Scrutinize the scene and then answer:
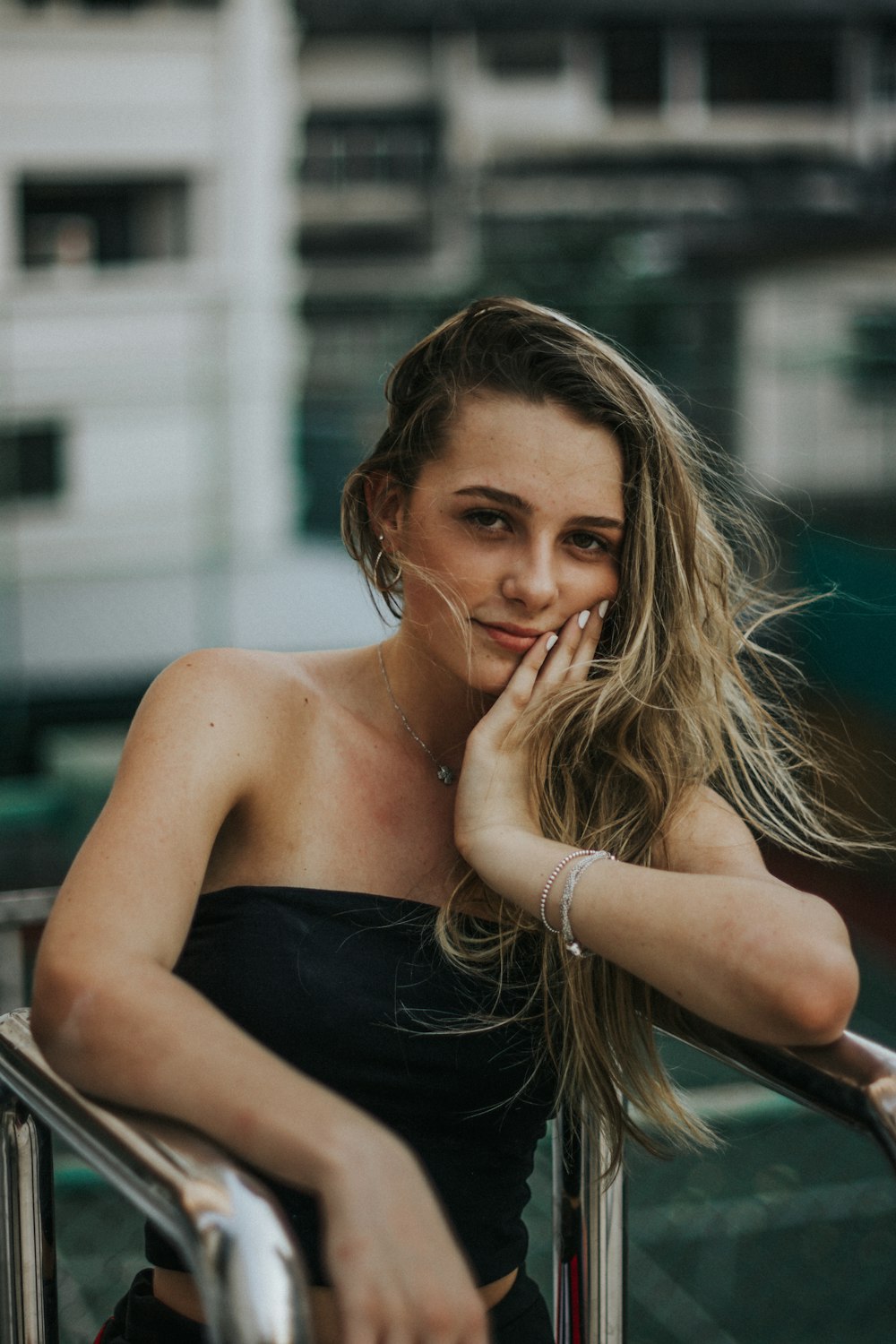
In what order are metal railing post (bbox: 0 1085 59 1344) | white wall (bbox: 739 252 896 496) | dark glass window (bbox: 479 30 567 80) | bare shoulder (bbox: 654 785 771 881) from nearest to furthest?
metal railing post (bbox: 0 1085 59 1344)
bare shoulder (bbox: 654 785 771 881)
white wall (bbox: 739 252 896 496)
dark glass window (bbox: 479 30 567 80)

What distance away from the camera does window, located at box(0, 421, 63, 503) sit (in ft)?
22.7

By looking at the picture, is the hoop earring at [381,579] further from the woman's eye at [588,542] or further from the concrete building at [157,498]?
the concrete building at [157,498]

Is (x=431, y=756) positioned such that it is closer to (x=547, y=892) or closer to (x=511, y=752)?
(x=511, y=752)

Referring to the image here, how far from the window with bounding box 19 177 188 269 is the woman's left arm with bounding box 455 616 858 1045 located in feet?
67.2

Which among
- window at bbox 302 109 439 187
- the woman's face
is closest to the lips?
the woman's face

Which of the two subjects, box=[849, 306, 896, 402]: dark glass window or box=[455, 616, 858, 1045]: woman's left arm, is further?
box=[849, 306, 896, 402]: dark glass window

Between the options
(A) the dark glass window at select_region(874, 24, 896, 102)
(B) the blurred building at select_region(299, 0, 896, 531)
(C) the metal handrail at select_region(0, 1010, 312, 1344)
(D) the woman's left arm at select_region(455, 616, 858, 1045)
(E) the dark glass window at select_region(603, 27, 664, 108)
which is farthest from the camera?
(A) the dark glass window at select_region(874, 24, 896, 102)

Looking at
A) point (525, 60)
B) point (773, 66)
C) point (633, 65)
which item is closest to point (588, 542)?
point (525, 60)

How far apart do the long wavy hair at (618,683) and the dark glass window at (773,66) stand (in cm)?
3318

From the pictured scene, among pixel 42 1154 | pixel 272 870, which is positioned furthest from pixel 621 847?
pixel 42 1154

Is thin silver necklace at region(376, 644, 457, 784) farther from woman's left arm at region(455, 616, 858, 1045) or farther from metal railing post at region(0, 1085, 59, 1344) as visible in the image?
metal railing post at region(0, 1085, 59, 1344)

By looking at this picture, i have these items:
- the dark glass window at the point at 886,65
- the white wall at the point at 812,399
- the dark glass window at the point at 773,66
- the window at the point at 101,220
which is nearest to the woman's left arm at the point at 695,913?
the white wall at the point at 812,399

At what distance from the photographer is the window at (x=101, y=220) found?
20891 millimetres

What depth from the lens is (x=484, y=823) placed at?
141cm
